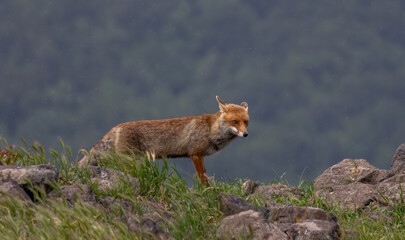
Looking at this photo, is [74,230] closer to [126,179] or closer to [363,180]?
[126,179]

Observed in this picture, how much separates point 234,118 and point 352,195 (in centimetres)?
365

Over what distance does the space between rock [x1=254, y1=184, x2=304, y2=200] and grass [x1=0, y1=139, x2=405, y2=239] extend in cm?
24

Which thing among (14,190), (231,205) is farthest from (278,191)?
(14,190)

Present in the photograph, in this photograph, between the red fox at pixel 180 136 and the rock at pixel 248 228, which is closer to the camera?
the rock at pixel 248 228

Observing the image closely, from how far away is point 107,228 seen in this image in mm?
6316

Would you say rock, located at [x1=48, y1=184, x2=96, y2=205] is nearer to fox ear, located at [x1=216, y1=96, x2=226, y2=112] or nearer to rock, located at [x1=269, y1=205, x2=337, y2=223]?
rock, located at [x1=269, y1=205, x2=337, y2=223]

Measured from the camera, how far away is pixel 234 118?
13703mm

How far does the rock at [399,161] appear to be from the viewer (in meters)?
12.7

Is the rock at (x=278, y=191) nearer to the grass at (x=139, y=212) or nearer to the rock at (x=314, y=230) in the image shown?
the grass at (x=139, y=212)

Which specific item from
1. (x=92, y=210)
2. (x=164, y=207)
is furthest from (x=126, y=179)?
(x=92, y=210)

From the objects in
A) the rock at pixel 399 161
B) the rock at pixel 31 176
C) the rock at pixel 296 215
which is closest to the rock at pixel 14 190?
the rock at pixel 31 176

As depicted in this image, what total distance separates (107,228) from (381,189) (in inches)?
277

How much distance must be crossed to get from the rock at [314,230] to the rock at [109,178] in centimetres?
279

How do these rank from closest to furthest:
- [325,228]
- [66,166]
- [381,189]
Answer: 1. [325,228]
2. [66,166]
3. [381,189]
